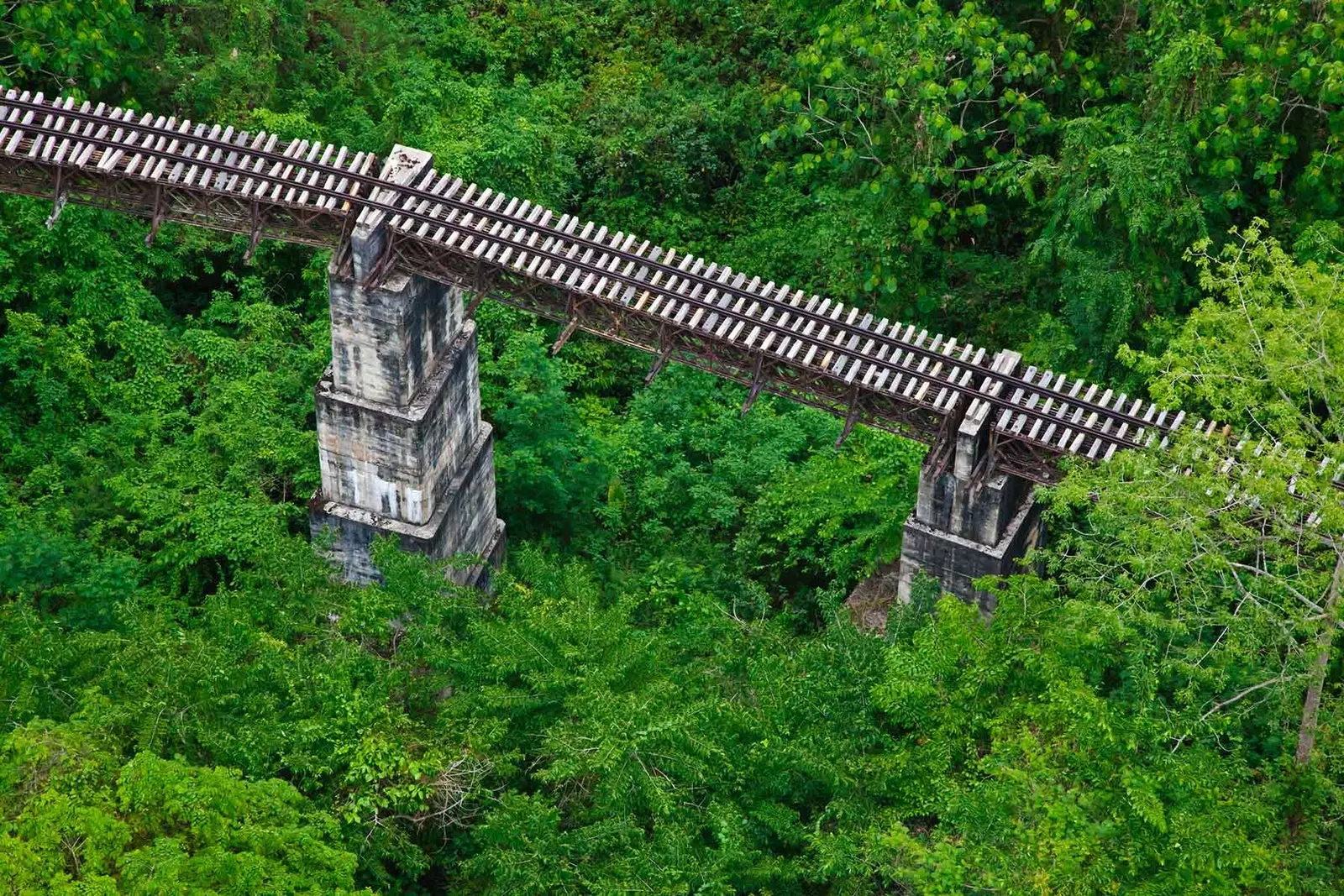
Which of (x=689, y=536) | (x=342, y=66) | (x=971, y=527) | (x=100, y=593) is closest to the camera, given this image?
(x=971, y=527)

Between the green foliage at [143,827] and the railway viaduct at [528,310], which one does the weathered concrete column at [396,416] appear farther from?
the green foliage at [143,827]

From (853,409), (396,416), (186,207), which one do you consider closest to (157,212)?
(186,207)

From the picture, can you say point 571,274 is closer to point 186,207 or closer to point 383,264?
point 383,264

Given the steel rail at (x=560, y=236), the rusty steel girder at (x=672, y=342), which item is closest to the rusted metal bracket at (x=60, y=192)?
the steel rail at (x=560, y=236)

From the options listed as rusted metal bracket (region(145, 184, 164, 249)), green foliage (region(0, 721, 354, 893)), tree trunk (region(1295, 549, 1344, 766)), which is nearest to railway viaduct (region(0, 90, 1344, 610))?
rusted metal bracket (region(145, 184, 164, 249))

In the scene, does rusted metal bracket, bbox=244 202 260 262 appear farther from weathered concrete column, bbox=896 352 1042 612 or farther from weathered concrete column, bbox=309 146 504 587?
weathered concrete column, bbox=896 352 1042 612

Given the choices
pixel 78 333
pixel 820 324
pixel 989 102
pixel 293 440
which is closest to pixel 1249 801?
pixel 820 324

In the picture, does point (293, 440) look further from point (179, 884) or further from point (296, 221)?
point (179, 884)
